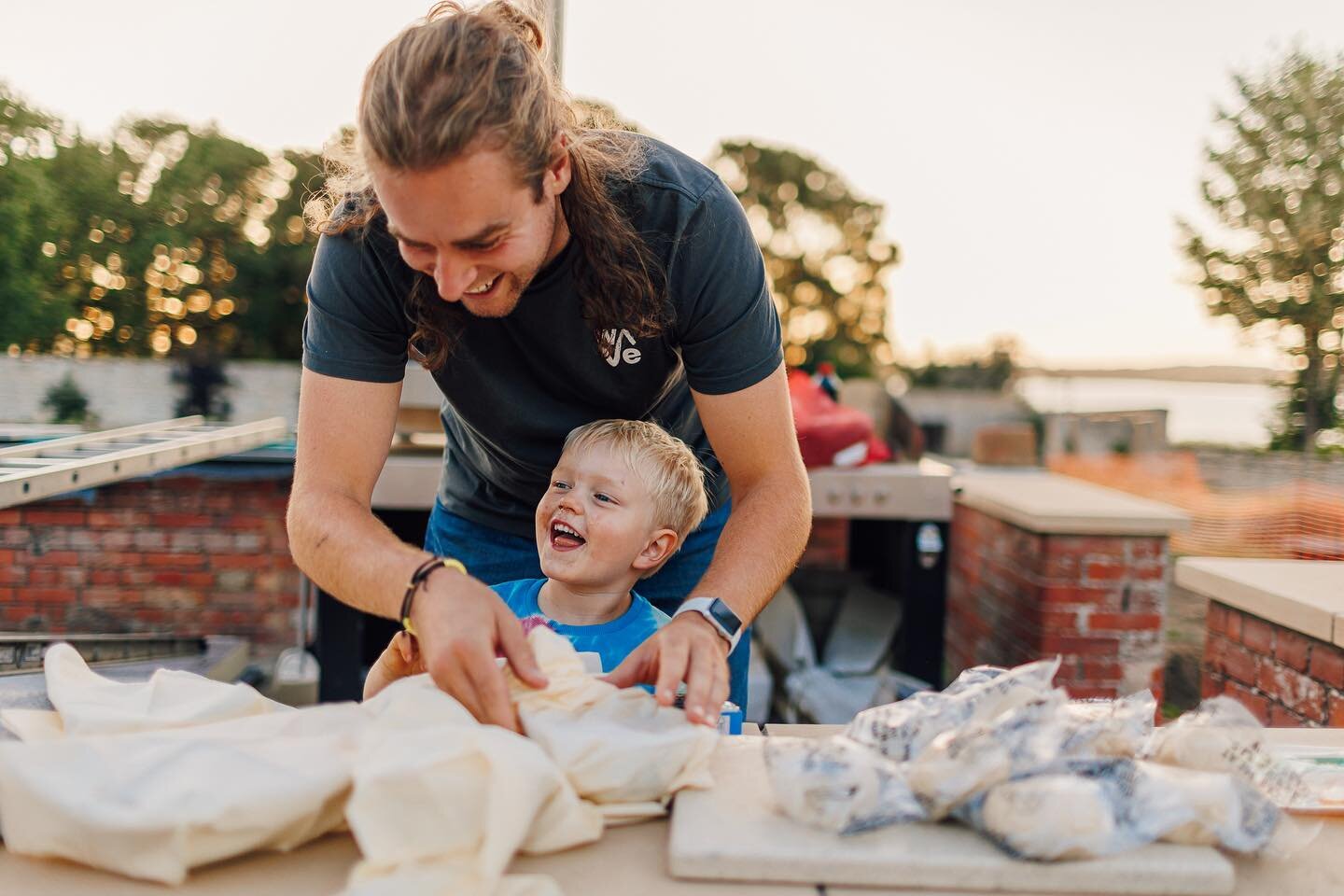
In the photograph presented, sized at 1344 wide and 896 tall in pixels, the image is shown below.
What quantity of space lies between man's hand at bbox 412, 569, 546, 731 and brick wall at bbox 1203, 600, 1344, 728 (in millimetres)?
1696

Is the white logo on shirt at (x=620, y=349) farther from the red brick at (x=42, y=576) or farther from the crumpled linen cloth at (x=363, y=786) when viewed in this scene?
the red brick at (x=42, y=576)

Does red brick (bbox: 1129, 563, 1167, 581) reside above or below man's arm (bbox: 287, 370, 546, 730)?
below

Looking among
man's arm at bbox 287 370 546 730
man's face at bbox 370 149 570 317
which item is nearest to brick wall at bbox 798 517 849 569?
man's arm at bbox 287 370 546 730

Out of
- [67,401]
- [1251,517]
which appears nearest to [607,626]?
[1251,517]

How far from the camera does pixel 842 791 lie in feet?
3.03

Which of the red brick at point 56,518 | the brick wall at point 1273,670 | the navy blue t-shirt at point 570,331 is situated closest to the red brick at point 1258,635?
the brick wall at point 1273,670

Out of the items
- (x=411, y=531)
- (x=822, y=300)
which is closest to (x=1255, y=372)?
(x=822, y=300)

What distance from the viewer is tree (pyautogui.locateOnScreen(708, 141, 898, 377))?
68.7 ft

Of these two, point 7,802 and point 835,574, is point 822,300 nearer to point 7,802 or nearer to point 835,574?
point 835,574

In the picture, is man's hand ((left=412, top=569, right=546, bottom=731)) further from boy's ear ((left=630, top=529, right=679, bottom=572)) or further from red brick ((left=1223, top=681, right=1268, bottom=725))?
red brick ((left=1223, top=681, right=1268, bottom=725))

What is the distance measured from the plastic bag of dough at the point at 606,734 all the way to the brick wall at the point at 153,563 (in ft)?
11.8

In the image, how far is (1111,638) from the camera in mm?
3656

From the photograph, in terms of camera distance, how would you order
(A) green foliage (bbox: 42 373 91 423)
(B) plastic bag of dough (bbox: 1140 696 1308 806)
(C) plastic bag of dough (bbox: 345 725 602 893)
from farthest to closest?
(A) green foliage (bbox: 42 373 91 423) → (B) plastic bag of dough (bbox: 1140 696 1308 806) → (C) plastic bag of dough (bbox: 345 725 602 893)

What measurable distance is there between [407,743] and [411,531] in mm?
3153
